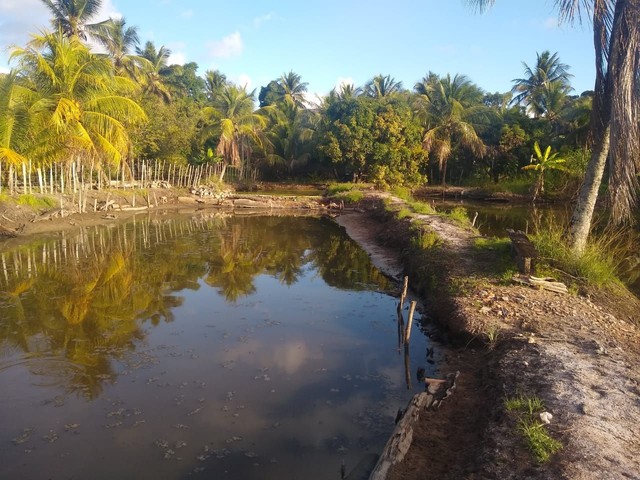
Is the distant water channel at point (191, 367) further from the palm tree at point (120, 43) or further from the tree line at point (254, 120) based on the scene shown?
the palm tree at point (120, 43)

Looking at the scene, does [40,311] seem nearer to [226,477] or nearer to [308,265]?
[226,477]

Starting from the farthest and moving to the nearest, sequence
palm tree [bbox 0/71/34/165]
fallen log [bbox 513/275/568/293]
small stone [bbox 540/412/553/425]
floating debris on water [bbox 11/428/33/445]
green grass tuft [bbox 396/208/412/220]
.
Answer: green grass tuft [bbox 396/208/412/220]
palm tree [bbox 0/71/34/165]
fallen log [bbox 513/275/568/293]
floating debris on water [bbox 11/428/33/445]
small stone [bbox 540/412/553/425]

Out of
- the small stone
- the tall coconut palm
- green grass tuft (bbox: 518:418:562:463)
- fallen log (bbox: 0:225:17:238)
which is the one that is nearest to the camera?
green grass tuft (bbox: 518:418:562:463)

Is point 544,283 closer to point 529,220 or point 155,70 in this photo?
point 529,220

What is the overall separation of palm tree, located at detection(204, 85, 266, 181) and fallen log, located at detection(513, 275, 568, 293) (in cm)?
2783

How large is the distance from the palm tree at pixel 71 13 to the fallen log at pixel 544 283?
2698cm

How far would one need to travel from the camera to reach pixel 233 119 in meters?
34.6

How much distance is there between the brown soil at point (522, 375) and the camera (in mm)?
4324

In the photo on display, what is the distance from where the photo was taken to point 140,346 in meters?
8.09

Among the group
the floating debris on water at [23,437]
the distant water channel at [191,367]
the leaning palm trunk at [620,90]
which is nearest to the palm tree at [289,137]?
the distant water channel at [191,367]

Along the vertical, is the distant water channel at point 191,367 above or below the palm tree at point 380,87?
below

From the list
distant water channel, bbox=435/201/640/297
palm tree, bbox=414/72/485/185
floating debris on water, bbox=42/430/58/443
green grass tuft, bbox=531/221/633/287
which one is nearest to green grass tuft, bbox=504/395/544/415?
green grass tuft, bbox=531/221/633/287

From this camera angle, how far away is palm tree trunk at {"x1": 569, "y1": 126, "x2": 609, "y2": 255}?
8.91 m

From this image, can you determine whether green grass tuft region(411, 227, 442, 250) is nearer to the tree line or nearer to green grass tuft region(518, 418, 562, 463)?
the tree line
